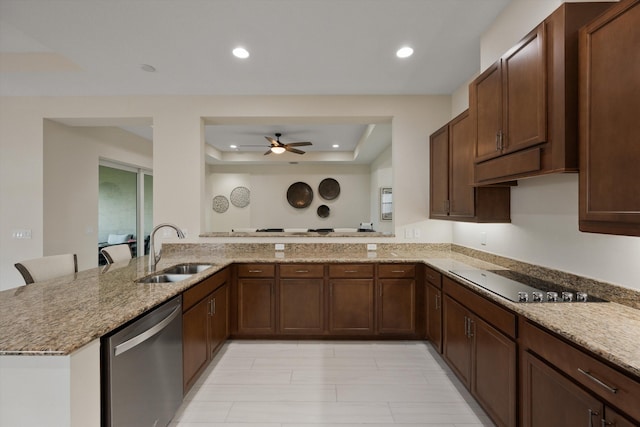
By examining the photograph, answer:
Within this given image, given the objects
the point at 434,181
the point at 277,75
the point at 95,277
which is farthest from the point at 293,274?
the point at 277,75

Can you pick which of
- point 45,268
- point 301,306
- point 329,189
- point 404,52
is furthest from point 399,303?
point 329,189

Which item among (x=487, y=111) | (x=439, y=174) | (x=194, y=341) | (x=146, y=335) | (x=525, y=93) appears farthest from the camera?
(x=439, y=174)

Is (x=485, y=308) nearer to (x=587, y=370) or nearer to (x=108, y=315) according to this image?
(x=587, y=370)

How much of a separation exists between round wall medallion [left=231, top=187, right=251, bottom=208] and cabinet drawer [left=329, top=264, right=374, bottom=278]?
5.41 meters

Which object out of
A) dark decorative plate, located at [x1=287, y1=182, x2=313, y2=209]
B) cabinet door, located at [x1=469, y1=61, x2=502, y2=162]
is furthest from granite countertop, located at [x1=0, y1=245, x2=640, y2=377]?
dark decorative plate, located at [x1=287, y1=182, x2=313, y2=209]

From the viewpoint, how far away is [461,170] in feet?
8.74

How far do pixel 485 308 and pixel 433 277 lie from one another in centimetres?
92

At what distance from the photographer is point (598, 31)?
49.2 inches

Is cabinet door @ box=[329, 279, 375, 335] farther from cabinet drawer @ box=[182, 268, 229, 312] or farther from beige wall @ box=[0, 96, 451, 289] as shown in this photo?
cabinet drawer @ box=[182, 268, 229, 312]

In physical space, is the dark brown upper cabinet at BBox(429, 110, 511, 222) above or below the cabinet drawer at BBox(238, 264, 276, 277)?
above

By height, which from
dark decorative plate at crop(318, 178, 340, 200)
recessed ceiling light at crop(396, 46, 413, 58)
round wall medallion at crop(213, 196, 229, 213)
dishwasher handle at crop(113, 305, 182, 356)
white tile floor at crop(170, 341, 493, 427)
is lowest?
white tile floor at crop(170, 341, 493, 427)

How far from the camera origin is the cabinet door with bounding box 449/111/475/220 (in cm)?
248

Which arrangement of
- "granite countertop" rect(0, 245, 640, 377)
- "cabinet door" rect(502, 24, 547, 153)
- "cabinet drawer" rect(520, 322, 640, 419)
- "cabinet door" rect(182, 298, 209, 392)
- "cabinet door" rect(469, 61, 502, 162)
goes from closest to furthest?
1. "cabinet drawer" rect(520, 322, 640, 419)
2. "granite countertop" rect(0, 245, 640, 377)
3. "cabinet door" rect(502, 24, 547, 153)
4. "cabinet door" rect(469, 61, 502, 162)
5. "cabinet door" rect(182, 298, 209, 392)

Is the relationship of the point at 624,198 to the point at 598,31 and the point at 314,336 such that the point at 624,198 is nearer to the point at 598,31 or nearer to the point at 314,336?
the point at 598,31
